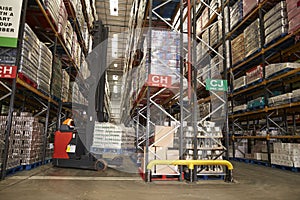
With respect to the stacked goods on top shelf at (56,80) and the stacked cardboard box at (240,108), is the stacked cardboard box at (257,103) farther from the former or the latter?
the stacked goods on top shelf at (56,80)

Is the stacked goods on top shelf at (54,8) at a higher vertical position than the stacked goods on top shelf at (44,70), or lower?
higher

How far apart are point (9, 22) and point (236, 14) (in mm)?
7264

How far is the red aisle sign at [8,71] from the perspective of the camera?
12.8 ft

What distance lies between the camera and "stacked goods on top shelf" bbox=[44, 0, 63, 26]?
17.2 ft

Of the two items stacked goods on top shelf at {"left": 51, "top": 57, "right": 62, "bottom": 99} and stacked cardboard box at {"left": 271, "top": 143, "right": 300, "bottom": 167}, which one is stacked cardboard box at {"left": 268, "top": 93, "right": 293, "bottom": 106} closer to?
stacked cardboard box at {"left": 271, "top": 143, "right": 300, "bottom": 167}

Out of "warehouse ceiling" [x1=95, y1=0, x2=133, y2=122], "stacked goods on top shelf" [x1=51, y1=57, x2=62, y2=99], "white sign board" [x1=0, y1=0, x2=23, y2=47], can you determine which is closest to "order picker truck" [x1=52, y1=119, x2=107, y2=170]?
"stacked goods on top shelf" [x1=51, y1=57, x2=62, y2=99]

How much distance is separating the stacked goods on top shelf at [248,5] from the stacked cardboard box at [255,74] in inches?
74.5

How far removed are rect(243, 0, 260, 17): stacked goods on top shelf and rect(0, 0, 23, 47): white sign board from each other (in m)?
6.52

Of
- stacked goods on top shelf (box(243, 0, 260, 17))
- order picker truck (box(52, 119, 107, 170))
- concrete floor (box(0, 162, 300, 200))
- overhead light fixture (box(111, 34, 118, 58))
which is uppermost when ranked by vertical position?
overhead light fixture (box(111, 34, 118, 58))

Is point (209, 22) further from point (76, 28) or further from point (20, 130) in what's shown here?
point (20, 130)

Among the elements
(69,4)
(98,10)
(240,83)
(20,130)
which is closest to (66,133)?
(20,130)

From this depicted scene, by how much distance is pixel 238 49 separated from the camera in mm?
8055

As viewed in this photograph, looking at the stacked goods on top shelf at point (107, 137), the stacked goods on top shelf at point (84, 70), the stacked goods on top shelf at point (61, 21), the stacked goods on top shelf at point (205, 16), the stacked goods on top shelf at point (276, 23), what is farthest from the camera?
the stacked goods on top shelf at point (84, 70)

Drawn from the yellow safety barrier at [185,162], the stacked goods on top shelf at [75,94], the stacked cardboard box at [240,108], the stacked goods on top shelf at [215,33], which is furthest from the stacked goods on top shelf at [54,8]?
the stacked cardboard box at [240,108]
